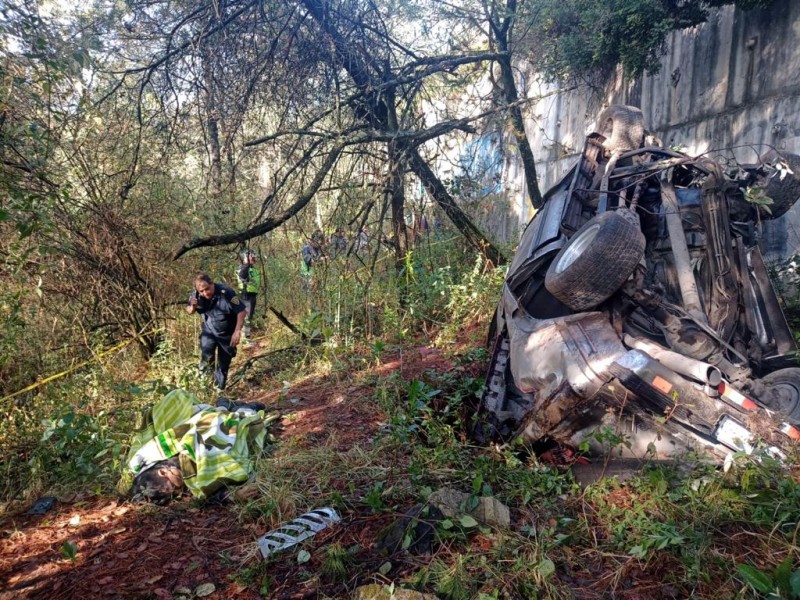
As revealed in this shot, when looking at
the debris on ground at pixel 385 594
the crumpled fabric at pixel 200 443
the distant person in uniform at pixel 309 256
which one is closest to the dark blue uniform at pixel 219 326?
the distant person in uniform at pixel 309 256

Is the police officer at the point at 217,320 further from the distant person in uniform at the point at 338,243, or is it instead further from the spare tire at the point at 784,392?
the spare tire at the point at 784,392

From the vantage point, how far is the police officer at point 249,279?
21.6 feet

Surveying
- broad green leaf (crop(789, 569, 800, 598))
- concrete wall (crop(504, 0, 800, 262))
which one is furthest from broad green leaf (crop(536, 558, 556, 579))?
concrete wall (crop(504, 0, 800, 262))

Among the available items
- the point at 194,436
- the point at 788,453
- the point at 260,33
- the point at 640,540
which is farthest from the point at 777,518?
the point at 260,33

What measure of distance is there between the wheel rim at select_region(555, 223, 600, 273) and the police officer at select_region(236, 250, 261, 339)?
400 centimetres

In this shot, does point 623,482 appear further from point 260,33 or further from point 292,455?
point 260,33

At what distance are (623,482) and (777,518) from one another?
2.39 feet

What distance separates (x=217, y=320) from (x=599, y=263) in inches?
161

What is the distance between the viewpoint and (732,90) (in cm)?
633

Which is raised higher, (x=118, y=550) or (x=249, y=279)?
A: (x=249, y=279)

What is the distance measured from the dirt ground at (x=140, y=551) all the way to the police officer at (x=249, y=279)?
10.4ft

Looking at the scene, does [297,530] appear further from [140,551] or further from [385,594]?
[140,551]

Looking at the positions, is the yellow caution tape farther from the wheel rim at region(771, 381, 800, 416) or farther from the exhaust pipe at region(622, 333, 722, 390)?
Answer: the wheel rim at region(771, 381, 800, 416)

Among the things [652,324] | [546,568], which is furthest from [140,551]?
[652,324]
